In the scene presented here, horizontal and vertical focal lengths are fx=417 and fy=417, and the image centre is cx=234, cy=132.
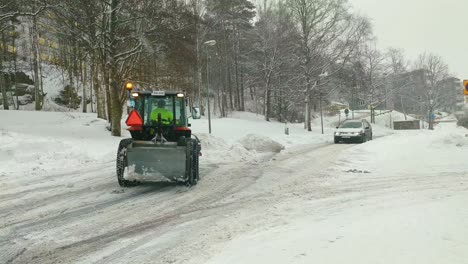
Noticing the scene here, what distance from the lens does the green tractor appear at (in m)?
9.76

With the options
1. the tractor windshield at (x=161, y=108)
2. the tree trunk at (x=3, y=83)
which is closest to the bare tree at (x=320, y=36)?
the tree trunk at (x=3, y=83)

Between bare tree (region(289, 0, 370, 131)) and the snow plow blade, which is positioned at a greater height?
bare tree (region(289, 0, 370, 131))

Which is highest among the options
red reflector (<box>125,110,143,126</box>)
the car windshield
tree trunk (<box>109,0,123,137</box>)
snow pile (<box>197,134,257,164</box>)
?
tree trunk (<box>109,0,123,137</box>)

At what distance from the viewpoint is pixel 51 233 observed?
21.4ft

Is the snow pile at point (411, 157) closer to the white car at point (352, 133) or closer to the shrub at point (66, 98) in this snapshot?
the white car at point (352, 133)

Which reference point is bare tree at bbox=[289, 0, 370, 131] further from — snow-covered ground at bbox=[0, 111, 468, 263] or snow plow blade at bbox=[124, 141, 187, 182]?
snow plow blade at bbox=[124, 141, 187, 182]

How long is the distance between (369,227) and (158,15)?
55.8 ft

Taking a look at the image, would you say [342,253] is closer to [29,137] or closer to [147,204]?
[147,204]

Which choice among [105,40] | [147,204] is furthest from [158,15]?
[147,204]

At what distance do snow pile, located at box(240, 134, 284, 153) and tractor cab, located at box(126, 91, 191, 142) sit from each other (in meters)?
8.99

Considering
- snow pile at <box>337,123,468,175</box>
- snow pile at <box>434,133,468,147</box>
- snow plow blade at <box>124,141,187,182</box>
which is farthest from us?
snow pile at <box>434,133,468,147</box>

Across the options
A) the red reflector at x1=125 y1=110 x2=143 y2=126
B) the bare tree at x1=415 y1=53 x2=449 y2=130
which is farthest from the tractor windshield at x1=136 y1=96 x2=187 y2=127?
the bare tree at x1=415 y1=53 x2=449 y2=130

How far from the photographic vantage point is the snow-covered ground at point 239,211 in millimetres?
5324

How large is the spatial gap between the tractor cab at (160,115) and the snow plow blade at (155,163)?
887mm
